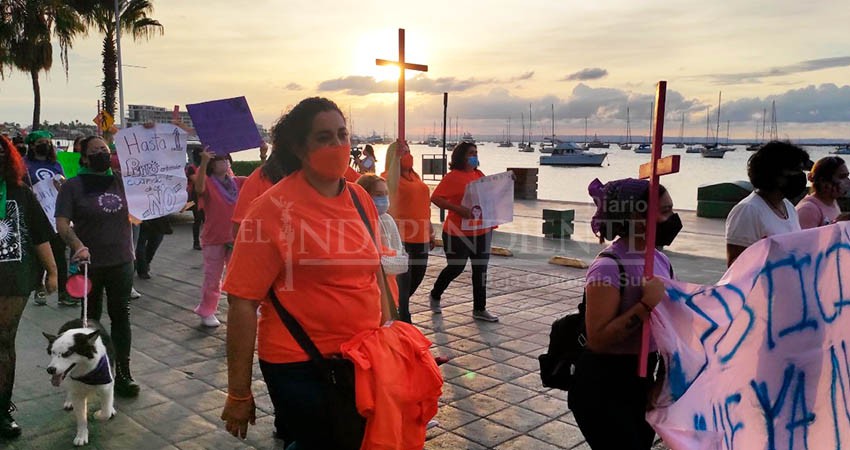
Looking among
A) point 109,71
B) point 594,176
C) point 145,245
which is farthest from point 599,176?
point 145,245

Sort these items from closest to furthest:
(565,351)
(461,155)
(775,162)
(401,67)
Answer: (565,351)
(775,162)
(401,67)
(461,155)

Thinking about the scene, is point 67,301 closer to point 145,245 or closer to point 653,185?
point 145,245

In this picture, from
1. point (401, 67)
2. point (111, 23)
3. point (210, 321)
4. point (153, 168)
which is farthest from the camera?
point (111, 23)

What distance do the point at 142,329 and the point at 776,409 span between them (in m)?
5.92

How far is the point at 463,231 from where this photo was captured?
6984 millimetres

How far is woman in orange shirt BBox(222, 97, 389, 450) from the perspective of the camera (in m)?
2.43

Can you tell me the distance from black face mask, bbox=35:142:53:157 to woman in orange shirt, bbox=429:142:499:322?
15.7 feet

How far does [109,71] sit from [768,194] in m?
29.4

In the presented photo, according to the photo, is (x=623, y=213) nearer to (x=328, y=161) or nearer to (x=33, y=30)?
(x=328, y=161)

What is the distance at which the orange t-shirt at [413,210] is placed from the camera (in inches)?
247

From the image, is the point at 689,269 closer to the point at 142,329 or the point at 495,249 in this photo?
the point at 495,249

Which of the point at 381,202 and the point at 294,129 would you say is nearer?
the point at 294,129

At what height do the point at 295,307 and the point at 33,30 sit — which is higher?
the point at 33,30

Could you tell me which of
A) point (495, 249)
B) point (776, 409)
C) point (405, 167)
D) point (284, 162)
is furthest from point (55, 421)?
point (495, 249)
